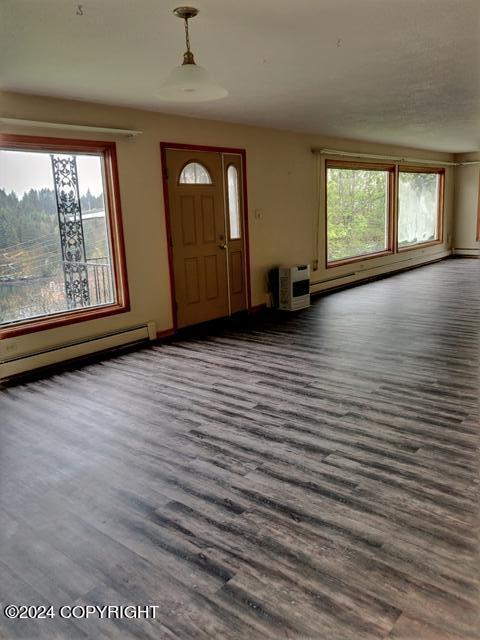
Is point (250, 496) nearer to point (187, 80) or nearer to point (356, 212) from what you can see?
point (187, 80)

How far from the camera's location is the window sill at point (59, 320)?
433 cm

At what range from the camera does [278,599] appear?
181 cm

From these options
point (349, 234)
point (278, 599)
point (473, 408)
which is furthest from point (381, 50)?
point (349, 234)

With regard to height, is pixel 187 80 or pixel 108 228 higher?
pixel 187 80

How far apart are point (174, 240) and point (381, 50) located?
2.93 meters

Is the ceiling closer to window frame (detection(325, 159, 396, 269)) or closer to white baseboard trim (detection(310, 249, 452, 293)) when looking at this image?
window frame (detection(325, 159, 396, 269))

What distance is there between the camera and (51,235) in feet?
15.2

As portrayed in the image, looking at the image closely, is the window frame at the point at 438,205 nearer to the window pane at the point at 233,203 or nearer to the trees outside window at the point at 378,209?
the trees outside window at the point at 378,209

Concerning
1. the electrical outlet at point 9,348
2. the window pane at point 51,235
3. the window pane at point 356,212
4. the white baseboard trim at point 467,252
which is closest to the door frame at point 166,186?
the window pane at point 51,235

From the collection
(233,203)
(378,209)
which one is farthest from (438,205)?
(233,203)

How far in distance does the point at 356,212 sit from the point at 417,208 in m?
2.81

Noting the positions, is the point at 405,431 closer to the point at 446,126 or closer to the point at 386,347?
the point at 386,347

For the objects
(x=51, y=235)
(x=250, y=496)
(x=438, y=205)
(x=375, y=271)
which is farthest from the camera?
(x=438, y=205)

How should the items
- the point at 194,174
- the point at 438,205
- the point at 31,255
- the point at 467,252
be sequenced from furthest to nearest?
the point at 467,252 < the point at 438,205 < the point at 194,174 < the point at 31,255
